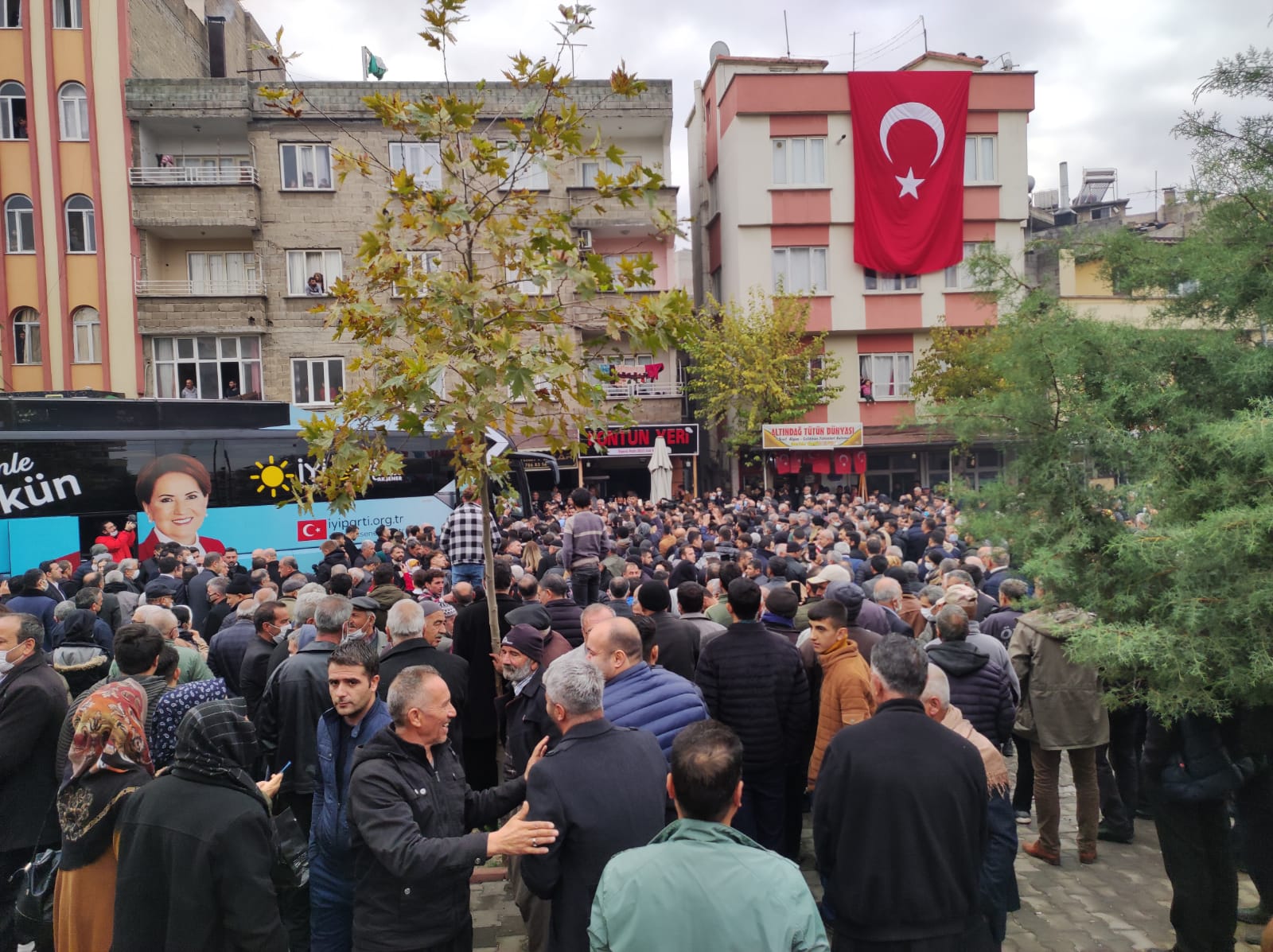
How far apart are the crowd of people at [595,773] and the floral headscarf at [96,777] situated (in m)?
0.01

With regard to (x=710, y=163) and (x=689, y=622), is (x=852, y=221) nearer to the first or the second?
(x=710, y=163)

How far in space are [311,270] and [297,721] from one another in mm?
26605

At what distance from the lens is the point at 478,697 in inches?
258

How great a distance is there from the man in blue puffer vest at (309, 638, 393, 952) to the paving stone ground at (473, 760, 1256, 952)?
1.16m

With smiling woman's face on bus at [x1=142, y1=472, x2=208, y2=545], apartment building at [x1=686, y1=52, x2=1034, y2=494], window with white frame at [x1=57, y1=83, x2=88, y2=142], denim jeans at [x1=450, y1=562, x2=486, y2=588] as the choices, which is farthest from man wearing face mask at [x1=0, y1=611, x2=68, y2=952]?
window with white frame at [x1=57, y1=83, x2=88, y2=142]

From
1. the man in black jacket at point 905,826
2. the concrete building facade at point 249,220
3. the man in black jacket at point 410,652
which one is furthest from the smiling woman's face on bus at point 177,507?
the man in black jacket at point 905,826

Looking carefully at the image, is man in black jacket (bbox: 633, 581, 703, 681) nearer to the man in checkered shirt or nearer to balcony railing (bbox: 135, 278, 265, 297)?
the man in checkered shirt

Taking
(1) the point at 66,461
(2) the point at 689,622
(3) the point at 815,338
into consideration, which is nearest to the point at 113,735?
(2) the point at 689,622

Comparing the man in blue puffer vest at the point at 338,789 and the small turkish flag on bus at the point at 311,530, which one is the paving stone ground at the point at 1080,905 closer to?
the man in blue puffer vest at the point at 338,789

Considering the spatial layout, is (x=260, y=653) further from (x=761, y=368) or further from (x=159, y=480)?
(x=761, y=368)

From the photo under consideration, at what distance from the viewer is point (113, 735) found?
3.64 meters

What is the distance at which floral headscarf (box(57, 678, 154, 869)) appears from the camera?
362 cm

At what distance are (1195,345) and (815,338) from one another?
27.1 metres

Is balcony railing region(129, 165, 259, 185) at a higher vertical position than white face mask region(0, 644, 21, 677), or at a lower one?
higher
